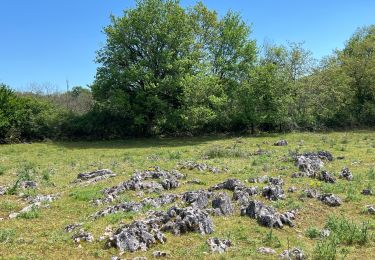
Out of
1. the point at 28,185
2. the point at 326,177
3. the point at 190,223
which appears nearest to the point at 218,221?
the point at 190,223

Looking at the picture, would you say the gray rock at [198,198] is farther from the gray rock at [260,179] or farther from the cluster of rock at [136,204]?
the gray rock at [260,179]

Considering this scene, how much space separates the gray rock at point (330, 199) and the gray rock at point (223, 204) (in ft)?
11.0

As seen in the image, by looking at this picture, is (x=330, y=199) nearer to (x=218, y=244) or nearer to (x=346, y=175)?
(x=346, y=175)

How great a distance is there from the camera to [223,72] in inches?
1826

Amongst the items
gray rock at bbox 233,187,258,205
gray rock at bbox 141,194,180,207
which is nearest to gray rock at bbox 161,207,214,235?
gray rock at bbox 141,194,180,207

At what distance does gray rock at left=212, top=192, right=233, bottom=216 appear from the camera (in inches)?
455

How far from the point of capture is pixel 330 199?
12781mm

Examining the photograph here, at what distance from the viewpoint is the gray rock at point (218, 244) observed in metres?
8.89

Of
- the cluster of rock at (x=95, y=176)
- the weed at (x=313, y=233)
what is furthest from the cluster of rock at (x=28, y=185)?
the weed at (x=313, y=233)

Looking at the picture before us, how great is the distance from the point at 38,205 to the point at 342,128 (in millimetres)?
40561

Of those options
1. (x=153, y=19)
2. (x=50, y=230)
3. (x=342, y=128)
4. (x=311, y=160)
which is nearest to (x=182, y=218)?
(x=50, y=230)

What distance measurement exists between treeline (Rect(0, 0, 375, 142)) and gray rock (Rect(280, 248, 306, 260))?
1163 inches

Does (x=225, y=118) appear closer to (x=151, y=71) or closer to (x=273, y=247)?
(x=151, y=71)

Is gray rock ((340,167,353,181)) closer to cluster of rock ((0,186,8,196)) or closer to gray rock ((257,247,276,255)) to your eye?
gray rock ((257,247,276,255))
